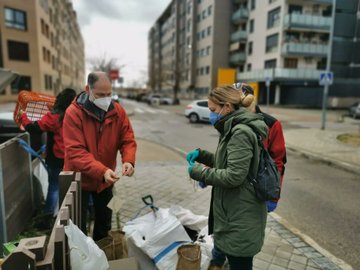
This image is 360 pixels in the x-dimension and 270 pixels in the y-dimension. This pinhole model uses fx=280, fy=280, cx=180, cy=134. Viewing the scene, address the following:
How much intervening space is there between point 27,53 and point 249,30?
1117 inches

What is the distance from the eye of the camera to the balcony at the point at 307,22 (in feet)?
101

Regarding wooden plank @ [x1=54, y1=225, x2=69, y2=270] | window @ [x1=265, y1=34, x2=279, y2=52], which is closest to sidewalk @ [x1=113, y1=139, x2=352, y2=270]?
wooden plank @ [x1=54, y1=225, x2=69, y2=270]

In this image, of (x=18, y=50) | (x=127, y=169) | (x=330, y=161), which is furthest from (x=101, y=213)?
(x=18, y=50)

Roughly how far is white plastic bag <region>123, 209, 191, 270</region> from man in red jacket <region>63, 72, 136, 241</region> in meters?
0.41

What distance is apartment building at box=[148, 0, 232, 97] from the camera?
43.0 metres

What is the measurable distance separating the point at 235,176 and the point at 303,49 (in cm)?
3435

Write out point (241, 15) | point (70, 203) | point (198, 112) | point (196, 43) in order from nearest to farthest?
point (70, 203) < point (198, 112) < point (241, 15) < point (196, 43)

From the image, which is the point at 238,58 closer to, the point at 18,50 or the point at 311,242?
the point at 18,50

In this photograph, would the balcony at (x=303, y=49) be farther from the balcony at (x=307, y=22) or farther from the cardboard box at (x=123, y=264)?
the cardboard box at (x=123, y=264)

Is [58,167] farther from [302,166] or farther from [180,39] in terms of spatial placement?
[180,39]

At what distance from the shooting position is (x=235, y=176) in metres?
1.82

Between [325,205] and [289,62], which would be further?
[289,62]

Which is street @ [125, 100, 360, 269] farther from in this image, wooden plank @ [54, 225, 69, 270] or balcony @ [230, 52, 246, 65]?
balcony @ [230, 52, 246, 65]

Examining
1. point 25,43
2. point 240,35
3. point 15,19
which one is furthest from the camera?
point 240,35
